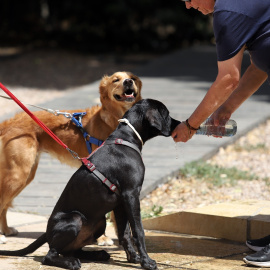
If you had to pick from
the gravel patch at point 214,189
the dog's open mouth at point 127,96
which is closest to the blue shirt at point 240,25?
the dog's open mouth at point 127,96

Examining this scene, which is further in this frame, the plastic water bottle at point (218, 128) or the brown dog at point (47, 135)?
the brown dog at point (47, 135)

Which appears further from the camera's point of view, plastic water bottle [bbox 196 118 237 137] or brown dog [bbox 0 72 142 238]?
brown dog [bbox 0 72 142 238]

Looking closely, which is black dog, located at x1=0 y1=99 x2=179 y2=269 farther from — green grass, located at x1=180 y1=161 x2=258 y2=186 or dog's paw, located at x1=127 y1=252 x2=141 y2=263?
green grass, located at x1=180 y1=161 x2=258 y2=186

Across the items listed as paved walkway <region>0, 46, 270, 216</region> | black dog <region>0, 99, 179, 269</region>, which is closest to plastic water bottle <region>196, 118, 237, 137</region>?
black dog <region>0, 99, 179, 269</region>

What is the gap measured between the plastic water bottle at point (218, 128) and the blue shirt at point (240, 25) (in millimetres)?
705

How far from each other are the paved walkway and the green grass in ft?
0.53

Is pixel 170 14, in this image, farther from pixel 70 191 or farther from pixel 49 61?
pixel 70 191

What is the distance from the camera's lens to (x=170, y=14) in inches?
671

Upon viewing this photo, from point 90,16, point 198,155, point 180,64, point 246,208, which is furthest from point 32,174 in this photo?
point 90,16

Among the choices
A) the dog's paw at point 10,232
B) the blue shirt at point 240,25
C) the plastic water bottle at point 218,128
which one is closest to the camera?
the blue shirt at point 240,25

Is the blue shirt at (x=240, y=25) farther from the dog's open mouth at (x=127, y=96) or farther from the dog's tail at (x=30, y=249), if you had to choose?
the dog's tail at (x=30, y=249)

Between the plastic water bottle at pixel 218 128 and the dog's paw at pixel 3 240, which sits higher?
the plastic water bottle at pixel 218 128

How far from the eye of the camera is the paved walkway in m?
6.52

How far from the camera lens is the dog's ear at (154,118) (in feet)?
13.8
